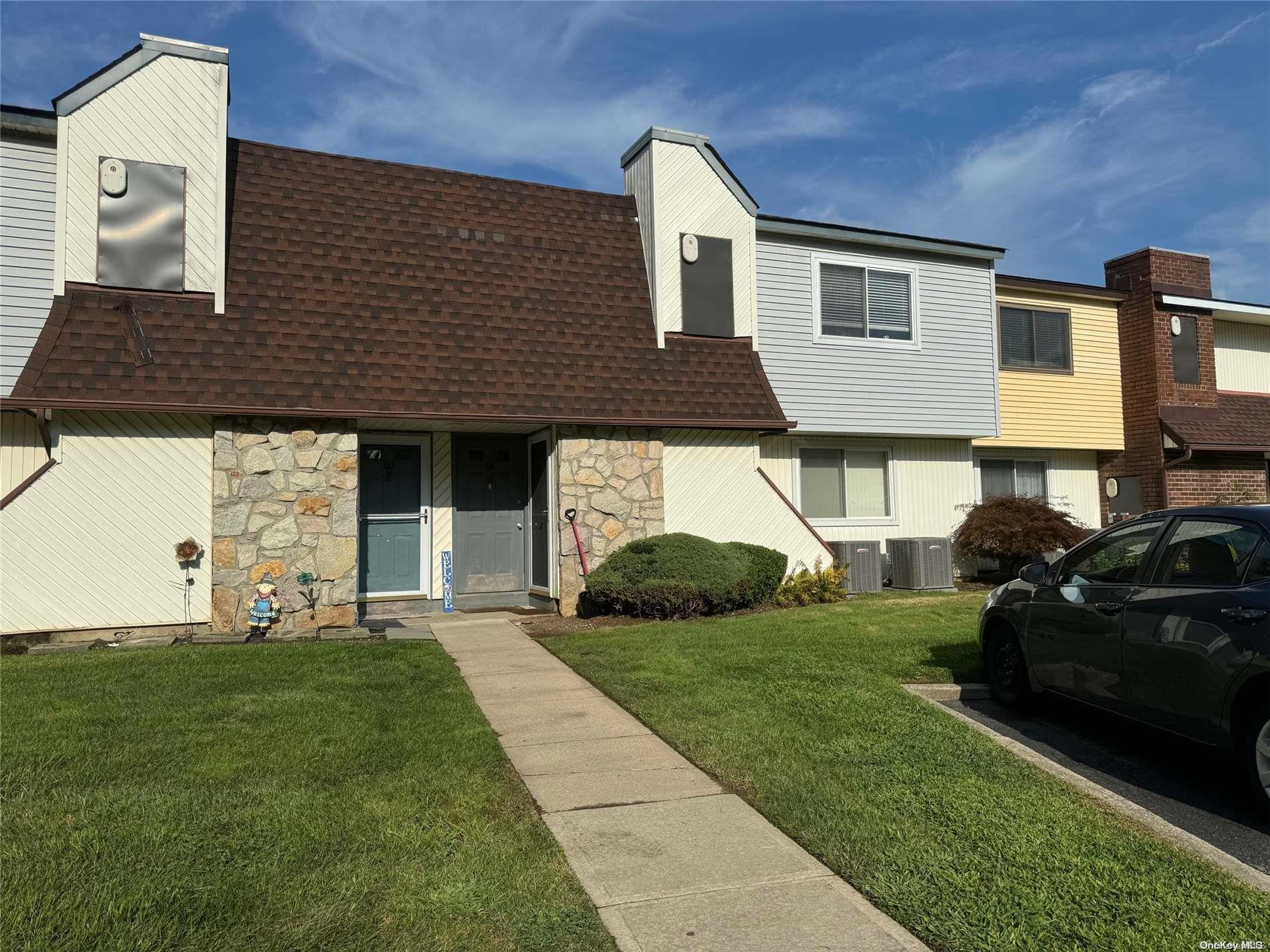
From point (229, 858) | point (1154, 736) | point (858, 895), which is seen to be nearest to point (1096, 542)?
point (1154, 736)

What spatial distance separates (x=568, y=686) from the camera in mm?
8125

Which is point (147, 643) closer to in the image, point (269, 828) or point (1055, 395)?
point (269, 828)

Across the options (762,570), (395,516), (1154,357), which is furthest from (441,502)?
(1154,357)

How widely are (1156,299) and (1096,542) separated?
574 inches

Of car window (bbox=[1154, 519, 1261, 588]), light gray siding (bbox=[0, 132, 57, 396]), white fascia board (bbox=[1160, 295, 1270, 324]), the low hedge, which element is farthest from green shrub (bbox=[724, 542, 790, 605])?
white fascia board (bbox=[1160, 295, 1270, 324])

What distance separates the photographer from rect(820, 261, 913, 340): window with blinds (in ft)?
51.9

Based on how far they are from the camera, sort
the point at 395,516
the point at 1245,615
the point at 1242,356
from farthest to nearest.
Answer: the point at 1242,356
the point at 395,516
the point at 1245,615

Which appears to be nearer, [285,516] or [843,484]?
[285,516]

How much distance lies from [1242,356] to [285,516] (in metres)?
19.9

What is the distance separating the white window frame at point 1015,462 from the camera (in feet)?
58.9

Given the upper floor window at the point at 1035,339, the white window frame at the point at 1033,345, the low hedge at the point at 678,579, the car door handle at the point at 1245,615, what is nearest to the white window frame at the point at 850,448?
the white window frame at the point at 1033,345

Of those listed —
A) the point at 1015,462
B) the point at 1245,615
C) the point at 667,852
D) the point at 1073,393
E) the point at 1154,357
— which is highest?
the point at 1154,357

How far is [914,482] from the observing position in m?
17.0

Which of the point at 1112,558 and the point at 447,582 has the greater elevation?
the point at 1112,558
